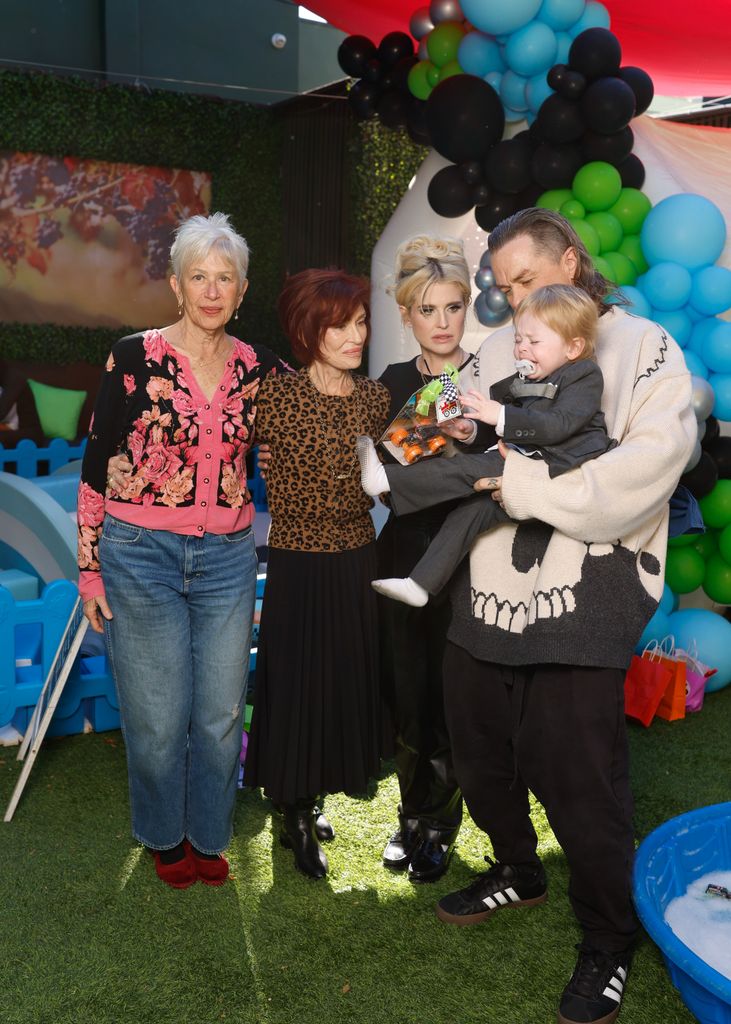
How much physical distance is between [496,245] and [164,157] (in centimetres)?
758

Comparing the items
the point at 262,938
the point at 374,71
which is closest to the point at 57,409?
the point at 374,71

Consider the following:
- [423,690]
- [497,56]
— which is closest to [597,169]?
[497,56]

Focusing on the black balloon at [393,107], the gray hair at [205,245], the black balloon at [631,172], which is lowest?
the gray hair at [205,245]

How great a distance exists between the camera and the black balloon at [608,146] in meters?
4.31

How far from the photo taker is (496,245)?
2369 mm

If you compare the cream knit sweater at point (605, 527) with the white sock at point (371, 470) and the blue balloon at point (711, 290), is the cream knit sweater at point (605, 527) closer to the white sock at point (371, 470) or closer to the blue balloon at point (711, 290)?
the white sock at point (371, 470)

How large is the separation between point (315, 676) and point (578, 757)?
0.84m

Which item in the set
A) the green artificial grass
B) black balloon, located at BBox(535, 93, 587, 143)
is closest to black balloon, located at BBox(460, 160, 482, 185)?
black balloon, located at BBox(535, 93, 587, 143)

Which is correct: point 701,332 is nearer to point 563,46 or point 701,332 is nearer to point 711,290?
point 711,290

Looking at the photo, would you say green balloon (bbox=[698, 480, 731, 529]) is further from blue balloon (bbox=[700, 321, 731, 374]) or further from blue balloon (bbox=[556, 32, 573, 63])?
blue balloon (bbox=[556, 32, 573, 63])

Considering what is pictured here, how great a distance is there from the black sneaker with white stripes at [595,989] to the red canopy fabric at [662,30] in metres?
4.20

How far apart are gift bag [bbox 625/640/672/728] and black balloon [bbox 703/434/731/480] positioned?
86 centimetres

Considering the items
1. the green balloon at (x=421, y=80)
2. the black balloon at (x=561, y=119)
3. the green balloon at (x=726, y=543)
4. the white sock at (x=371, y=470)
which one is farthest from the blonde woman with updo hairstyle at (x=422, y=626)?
the green balloon at (x=421, y=80)

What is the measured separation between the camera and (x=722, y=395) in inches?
167
